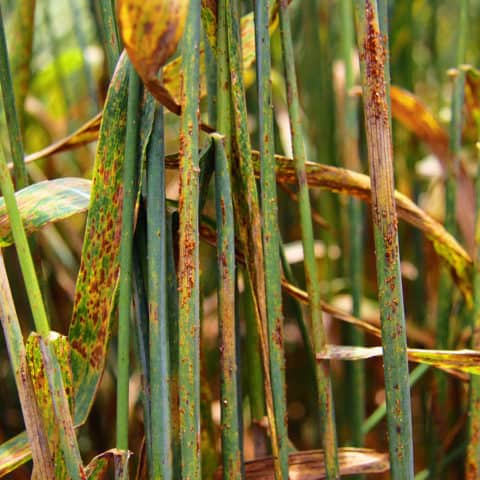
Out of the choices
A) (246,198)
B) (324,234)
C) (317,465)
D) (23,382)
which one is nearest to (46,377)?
(23,382)

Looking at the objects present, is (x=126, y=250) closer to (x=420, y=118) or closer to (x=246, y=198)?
(x=246, y=198)

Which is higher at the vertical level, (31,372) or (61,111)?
(61,111)

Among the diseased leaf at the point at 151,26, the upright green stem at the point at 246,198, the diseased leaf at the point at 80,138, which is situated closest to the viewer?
the diseased leaf at the point at 151,26

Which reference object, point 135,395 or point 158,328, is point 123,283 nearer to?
point 158,328

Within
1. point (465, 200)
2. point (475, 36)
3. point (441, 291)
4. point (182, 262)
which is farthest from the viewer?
point (475, 36)

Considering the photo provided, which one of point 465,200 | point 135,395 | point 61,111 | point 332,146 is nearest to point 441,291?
→ point 465,200

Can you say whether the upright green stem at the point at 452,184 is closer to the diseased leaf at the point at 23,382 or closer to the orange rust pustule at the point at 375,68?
the orange rust pustule at the point at 375,68

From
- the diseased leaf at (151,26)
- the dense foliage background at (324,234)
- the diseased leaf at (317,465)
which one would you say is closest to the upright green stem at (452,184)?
the dense foliage background at (324,234)
